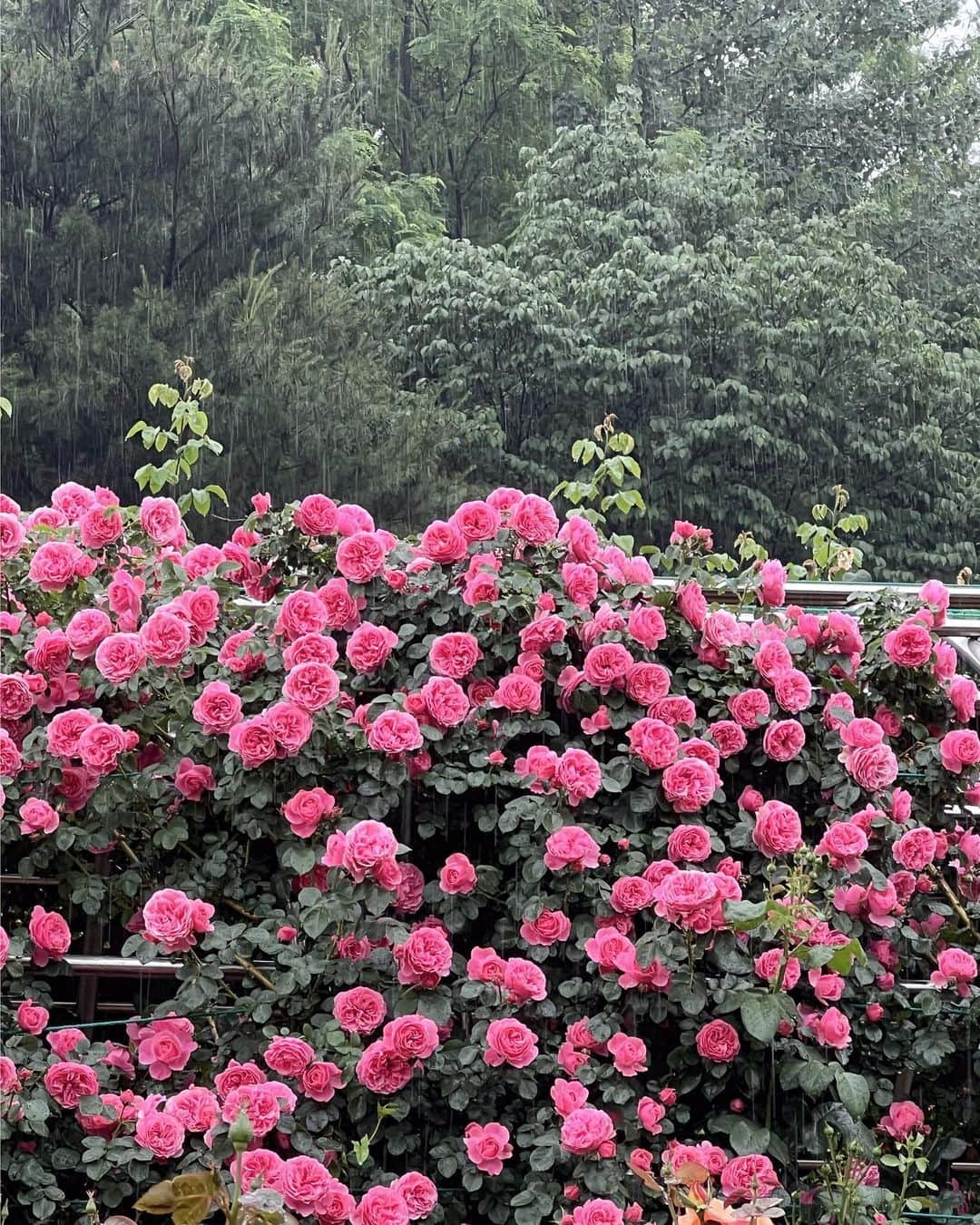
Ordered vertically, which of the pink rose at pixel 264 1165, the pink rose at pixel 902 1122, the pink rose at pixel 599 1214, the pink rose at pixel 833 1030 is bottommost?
the pink rose at pixel 902 1122

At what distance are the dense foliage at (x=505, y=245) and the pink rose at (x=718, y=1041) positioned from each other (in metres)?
10.1

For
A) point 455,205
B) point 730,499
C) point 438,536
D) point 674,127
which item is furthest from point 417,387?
point 438,536

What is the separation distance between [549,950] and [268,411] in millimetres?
10338

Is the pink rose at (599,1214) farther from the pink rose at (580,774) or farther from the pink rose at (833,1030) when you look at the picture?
the pink rose at (580,774)

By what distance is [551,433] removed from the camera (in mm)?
13922

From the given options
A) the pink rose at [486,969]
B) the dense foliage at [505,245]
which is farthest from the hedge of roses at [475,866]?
the dense foliage at [505,245]

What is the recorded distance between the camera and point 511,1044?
6.09ft

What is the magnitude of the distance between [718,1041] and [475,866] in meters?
0.42

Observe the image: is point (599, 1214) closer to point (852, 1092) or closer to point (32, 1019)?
point (852, 1092)

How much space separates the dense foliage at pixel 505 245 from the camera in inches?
470

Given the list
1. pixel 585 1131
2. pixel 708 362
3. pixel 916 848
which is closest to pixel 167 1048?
pixel 585 1131

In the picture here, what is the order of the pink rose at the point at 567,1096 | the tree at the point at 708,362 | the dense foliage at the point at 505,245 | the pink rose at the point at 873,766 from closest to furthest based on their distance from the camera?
the pink rose at the point at 567,1096
the pink rose at the point at 873,766
the dense foliage at the point at 505,245
the tree at the point at 708,362

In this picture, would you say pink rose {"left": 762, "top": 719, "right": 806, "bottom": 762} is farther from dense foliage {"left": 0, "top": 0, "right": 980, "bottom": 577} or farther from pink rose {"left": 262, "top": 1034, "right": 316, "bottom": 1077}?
dense foliage {"left": 0, "top": 0, "right": 980, "bottom": 577}

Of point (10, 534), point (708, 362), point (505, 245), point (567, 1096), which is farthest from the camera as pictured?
point (505, 245)
